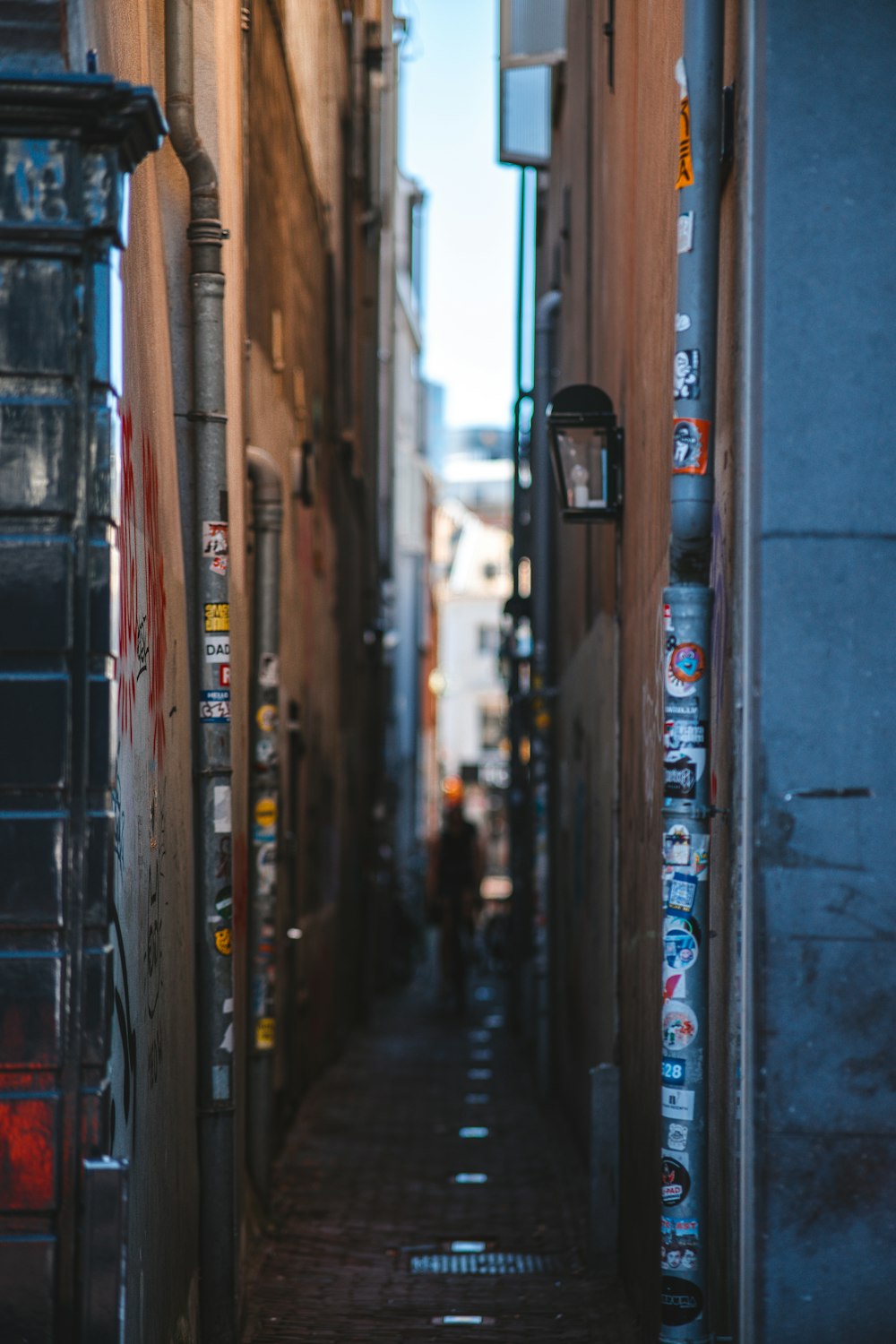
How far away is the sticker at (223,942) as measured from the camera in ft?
21.9

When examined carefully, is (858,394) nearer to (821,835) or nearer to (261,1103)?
(821,835)

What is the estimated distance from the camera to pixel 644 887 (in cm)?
687

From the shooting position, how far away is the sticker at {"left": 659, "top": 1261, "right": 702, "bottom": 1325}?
4898 mm

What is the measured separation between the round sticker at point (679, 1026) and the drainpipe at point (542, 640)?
7856mm

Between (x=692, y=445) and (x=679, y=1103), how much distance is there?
179 centimetres

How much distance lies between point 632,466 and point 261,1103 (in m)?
3.42

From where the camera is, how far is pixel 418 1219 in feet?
29.6

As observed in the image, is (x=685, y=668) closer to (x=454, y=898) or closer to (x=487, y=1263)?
(x=487, y=1263)

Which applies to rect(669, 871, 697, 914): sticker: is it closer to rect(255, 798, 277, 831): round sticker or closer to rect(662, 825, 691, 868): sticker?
rect(662, 825, 691, 868): sticker

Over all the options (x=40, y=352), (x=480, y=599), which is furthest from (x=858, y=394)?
(x=480, y=599)

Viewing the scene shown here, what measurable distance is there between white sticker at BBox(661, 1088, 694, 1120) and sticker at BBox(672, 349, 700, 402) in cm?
188

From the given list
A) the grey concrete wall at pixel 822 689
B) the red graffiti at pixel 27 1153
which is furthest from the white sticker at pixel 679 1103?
the red graffiti at pixel 27 1153

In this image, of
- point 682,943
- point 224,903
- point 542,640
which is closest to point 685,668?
point 682,943

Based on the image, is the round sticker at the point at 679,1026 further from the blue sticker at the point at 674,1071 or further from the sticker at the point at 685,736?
the sticker at the point at 685,736
